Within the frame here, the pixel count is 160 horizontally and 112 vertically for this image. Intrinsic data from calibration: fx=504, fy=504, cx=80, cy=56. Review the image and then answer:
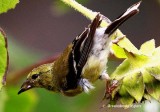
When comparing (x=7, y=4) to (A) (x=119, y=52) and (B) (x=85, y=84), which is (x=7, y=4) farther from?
(B) (x=85, y=84)

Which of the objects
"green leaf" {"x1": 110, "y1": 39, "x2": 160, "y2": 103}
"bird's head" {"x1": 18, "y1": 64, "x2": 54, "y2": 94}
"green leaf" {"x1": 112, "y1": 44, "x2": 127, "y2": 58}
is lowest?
"green leaf" {"x1": 110, "y1": 39, "x2": 160, "y2": 103}

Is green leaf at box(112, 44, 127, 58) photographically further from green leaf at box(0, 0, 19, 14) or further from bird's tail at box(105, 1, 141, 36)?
green leaf at box(0, 0, 19, 14)

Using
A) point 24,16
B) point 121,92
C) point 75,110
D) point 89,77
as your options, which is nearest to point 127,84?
point 121,92

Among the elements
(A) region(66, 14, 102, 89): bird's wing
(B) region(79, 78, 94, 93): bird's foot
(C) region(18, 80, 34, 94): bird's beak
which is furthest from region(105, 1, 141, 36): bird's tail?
(C) region(18, 80, 34, 94): bird's beak

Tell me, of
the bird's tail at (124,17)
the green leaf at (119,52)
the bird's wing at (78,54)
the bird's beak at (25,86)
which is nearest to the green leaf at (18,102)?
the bird's beak at (25,86)

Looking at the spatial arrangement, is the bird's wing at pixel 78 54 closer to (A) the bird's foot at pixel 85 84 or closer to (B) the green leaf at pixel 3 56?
(A) the bird's foot at pixel 85 84

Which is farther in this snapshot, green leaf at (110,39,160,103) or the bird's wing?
the bird's wing

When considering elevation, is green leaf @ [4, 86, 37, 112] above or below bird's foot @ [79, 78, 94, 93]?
above
